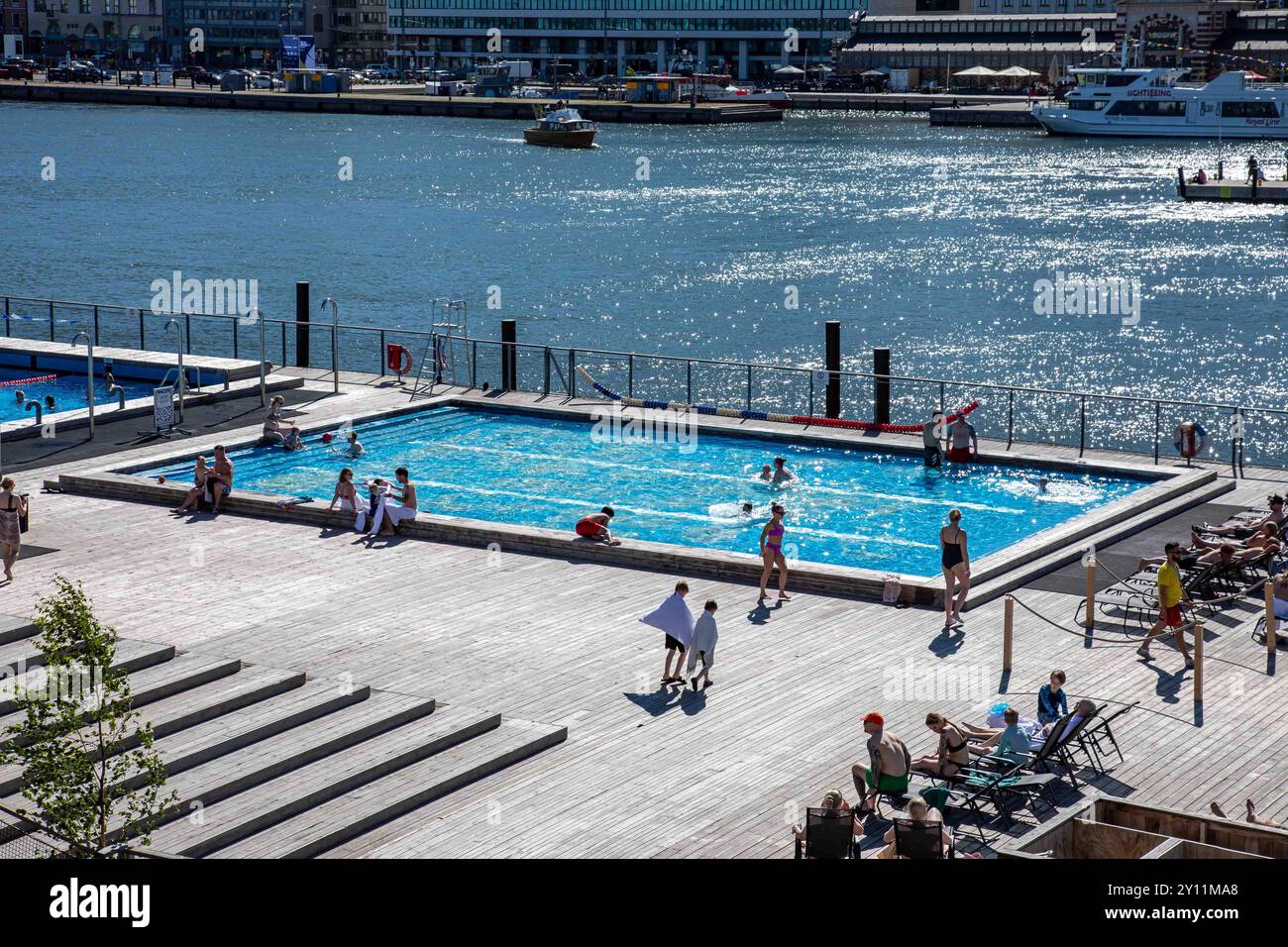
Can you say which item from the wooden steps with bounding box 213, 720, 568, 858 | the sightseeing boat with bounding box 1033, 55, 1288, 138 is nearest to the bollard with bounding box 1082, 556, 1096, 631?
the wooden steps with bounding box 213, 720, 568, 858

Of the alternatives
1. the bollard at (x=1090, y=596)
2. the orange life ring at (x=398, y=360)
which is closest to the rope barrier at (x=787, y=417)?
the orange life ring at (x=398, y=360)

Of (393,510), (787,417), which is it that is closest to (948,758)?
(393,510)

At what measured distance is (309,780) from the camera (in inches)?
683

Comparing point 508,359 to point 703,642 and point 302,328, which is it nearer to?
point 302,328

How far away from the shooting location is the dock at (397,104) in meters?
176

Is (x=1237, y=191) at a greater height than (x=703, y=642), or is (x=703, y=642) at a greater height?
(x=1237, y=191)

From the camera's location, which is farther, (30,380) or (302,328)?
(302,328)

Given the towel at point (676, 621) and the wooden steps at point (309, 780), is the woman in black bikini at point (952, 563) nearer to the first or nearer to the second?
the towel at point (676, 621)

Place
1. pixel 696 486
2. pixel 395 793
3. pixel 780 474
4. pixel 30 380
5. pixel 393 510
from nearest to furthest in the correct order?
pixel 395 793 < pixel 393 510 < pixel 780 474 < pixel 696 486 < pixel 30 380

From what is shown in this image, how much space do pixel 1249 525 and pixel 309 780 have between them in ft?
49.3

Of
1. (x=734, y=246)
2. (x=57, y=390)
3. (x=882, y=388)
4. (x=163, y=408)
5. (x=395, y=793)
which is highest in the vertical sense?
(x=734, y=246)

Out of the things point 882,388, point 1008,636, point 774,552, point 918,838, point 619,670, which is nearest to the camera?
point 918,838

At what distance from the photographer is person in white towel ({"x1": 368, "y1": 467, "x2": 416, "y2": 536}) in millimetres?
27031

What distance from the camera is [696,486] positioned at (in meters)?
32.8
